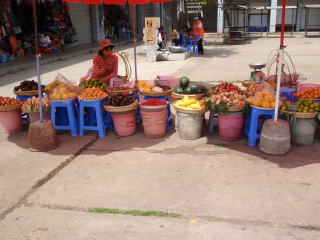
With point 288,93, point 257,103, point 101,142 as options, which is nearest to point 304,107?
point 257,103

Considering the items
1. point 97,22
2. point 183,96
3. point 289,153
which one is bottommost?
point 289,153

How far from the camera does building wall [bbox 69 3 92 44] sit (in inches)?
799

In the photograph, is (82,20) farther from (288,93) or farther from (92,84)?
(288,93)

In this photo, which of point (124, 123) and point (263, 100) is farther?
point (124, 123)

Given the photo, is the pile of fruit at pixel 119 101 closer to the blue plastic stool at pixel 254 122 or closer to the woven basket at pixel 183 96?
the woven basket at pixel 183 96

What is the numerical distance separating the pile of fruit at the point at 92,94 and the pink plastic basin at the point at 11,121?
1.25 m

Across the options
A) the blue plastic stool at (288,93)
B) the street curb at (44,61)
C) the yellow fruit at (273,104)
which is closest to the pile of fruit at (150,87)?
the yellow fruit at (273,104)

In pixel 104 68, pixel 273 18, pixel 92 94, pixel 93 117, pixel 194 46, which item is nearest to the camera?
pixel 92 94

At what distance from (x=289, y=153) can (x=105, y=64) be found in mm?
3777

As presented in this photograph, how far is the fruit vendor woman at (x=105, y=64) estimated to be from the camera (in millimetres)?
6539

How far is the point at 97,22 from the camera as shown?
72.2 ft

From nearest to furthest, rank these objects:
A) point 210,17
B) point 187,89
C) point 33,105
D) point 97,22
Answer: point 33,105 → point 187,89 → point 97,22 → point 210,17

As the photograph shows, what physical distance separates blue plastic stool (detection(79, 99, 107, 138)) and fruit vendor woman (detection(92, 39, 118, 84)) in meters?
0.96

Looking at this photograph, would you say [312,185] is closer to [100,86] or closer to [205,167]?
[205,167]
